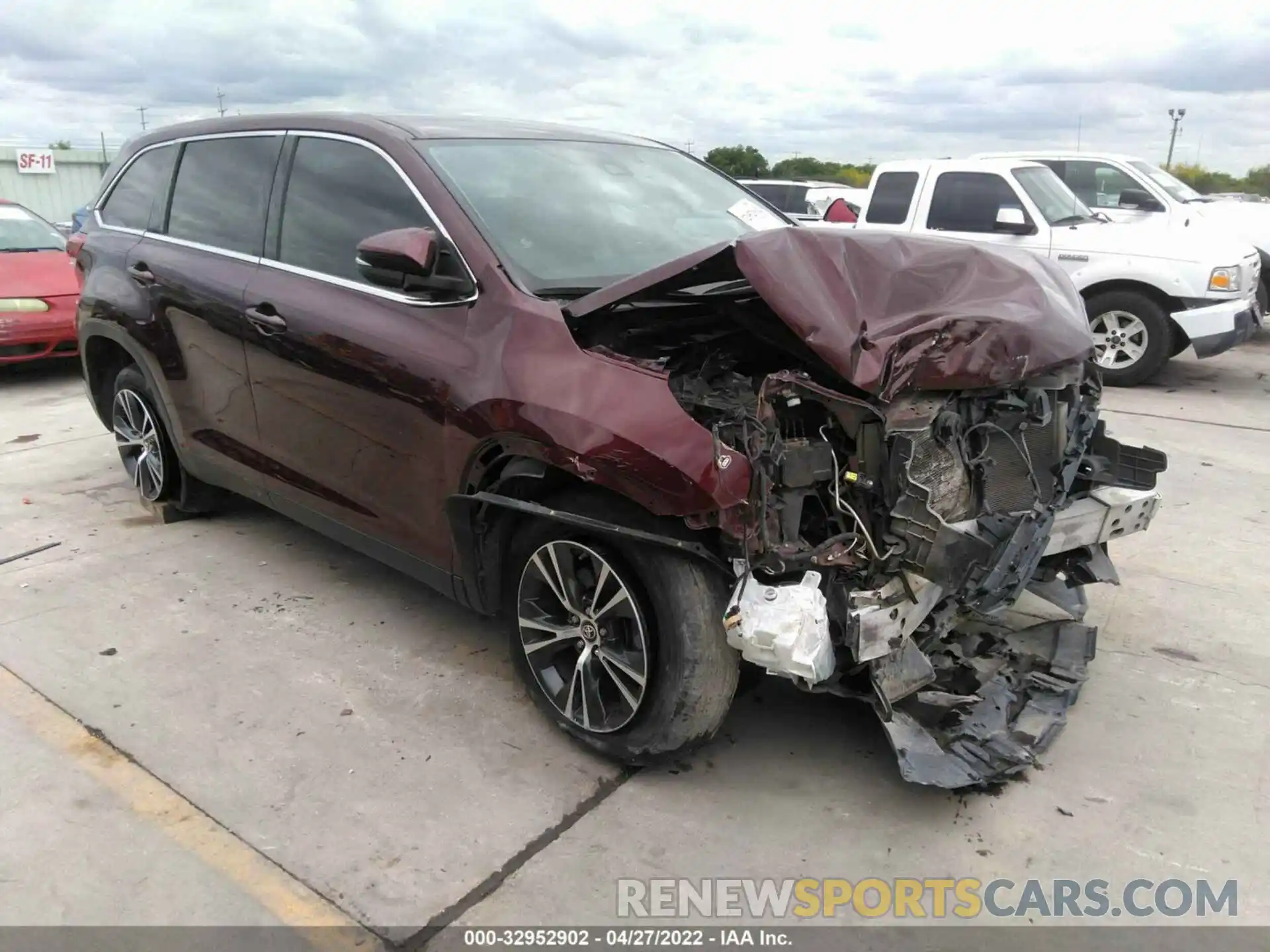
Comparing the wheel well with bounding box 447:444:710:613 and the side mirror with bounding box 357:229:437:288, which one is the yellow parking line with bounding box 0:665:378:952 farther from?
the side mirror with bounding box 357:229:437:288

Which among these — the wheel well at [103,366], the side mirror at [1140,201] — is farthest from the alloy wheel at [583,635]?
the side mirror at [1140,201]

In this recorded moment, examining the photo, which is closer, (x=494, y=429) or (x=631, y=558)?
(x=631, y=558)

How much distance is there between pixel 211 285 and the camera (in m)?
4.12

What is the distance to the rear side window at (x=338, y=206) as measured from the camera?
341 cm

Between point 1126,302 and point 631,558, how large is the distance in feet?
23.9

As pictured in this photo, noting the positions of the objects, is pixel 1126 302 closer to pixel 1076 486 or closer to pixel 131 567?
pixel 1076 486

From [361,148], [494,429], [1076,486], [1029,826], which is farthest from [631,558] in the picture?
[361,148]

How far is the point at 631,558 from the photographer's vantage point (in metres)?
2.74

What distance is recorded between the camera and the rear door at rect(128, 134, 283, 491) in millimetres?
4035

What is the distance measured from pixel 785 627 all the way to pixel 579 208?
6.02 feet

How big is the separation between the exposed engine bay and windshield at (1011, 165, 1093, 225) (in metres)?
6.35

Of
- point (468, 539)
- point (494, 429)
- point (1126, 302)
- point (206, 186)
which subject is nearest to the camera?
point (494, 429)

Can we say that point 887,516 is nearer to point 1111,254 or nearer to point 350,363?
point 350,363

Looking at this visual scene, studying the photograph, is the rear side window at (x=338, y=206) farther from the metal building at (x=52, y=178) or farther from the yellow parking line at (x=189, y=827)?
the metal building at (x=52, y=178)
